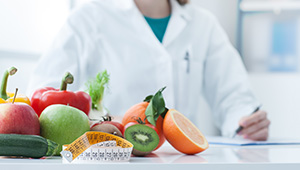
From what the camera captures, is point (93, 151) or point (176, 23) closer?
point (93, 151)

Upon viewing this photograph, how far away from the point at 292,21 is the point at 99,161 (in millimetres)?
2410

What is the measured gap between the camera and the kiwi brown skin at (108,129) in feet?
2.20

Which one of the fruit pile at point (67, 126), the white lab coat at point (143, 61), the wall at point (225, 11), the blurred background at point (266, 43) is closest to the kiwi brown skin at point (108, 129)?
the fruit pile at point (67, 126)

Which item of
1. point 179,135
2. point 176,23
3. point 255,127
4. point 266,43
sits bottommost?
point 255,127

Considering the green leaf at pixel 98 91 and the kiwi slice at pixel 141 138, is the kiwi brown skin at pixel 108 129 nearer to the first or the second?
the kiwi slice at pixel 141 138

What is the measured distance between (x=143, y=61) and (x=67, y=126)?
1.15 metres

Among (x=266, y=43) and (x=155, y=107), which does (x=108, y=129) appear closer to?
(x=155, y=107)

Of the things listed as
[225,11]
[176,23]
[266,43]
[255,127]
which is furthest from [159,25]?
[266,43]

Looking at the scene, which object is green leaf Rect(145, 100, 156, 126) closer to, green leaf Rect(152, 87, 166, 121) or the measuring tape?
green leaf Rect(152, 87, 166, 121)

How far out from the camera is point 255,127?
1.37m

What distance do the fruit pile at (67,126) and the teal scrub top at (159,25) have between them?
43.8 inches

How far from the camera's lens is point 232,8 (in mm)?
2730

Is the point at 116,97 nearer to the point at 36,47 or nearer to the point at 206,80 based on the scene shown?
the point at 206,80

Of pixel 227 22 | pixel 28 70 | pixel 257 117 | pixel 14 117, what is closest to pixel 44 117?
pixel 14 117
